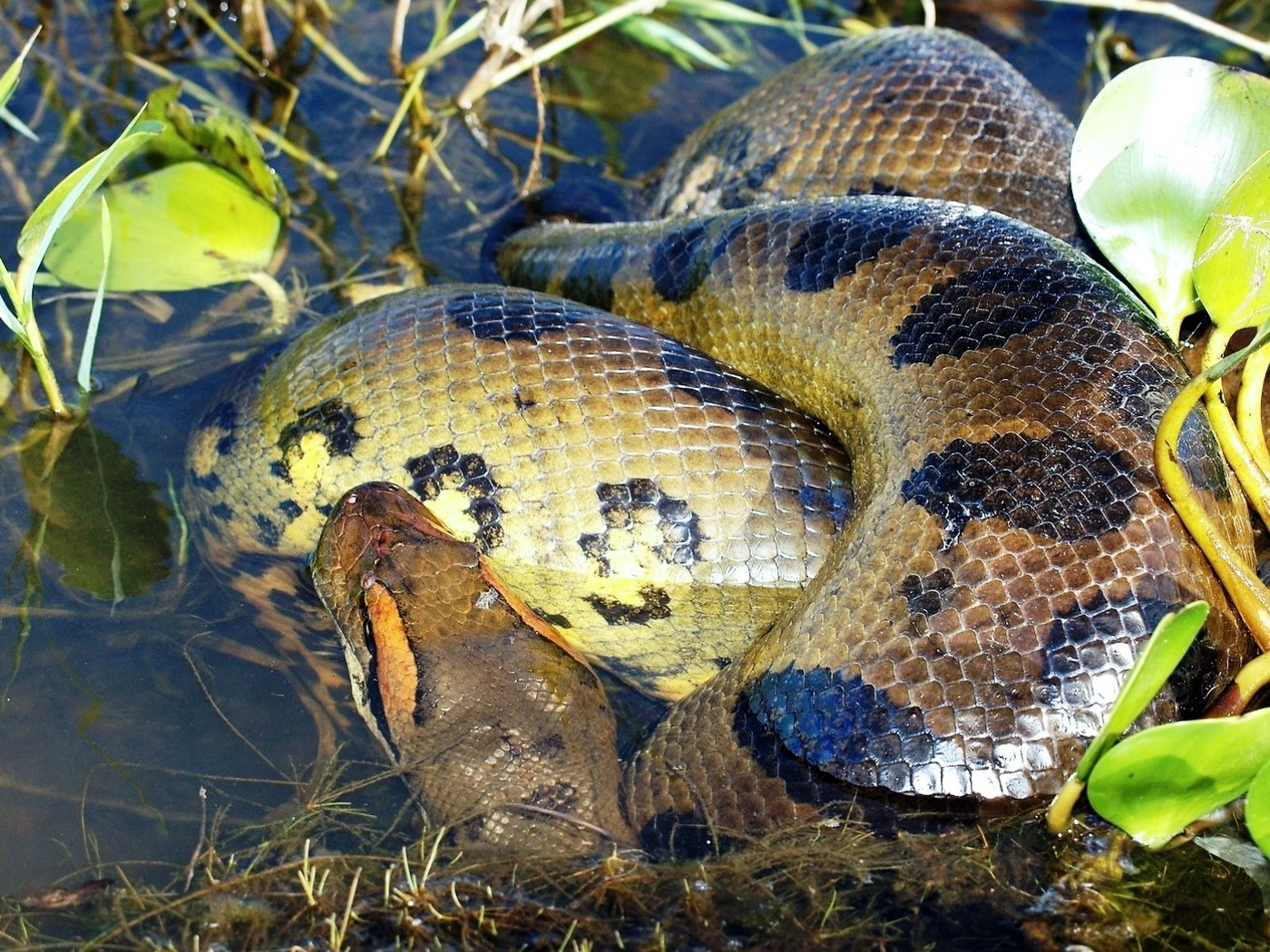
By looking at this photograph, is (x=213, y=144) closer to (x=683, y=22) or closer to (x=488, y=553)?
(x=488, y=553)

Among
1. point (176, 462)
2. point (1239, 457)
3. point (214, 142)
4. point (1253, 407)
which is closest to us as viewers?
point (1239, 457)

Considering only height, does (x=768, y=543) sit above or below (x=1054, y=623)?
below

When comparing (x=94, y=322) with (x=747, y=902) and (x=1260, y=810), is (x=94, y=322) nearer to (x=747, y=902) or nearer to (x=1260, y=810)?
(x=747, y=902)

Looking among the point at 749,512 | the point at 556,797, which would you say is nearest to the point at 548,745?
the point at 556,797

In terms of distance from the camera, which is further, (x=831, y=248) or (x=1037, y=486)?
(x=831, y=248)

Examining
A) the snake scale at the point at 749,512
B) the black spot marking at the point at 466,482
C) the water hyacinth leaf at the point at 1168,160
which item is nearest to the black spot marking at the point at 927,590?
the snake scale at the point at 749,512

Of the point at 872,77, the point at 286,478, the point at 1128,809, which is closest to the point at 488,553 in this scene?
the point at 286,478
